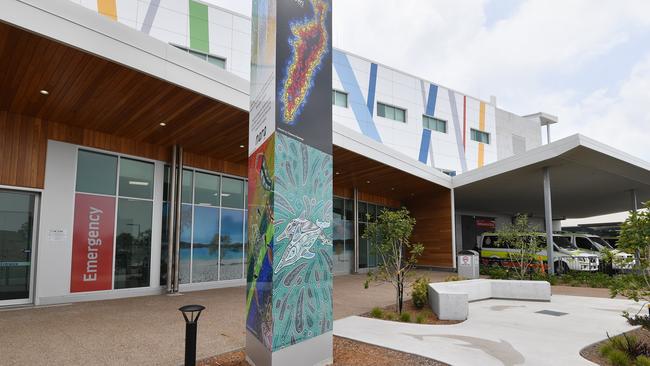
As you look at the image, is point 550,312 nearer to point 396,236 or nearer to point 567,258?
point 396,236

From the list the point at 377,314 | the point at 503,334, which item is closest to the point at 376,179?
the point at 377,314

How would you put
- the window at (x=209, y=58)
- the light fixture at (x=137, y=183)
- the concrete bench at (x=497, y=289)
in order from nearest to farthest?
the concrete bench at (x=497, y=289)
the light fixture at (x=137, y=183)
the window at (x=209, y=58)

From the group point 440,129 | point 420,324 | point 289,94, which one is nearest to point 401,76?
point 440,129

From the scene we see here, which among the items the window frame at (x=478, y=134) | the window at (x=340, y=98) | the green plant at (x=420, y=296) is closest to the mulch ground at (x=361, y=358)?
the green plant at (x=420, y=296)

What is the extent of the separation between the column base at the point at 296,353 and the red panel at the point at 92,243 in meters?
6.44

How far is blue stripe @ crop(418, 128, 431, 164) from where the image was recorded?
27375 mm

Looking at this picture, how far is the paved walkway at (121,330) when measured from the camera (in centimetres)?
518

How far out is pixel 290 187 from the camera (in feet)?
15.0

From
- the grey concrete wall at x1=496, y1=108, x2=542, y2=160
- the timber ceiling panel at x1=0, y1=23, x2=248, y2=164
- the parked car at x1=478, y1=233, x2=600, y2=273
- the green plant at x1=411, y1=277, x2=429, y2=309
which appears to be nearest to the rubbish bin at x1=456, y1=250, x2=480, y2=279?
the parked car at x1=478, y1=233, x2=600, y2=273

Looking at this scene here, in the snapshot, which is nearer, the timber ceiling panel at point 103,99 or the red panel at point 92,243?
the timber ceiling panel at point 103,99

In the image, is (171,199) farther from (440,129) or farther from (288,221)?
(440,129)

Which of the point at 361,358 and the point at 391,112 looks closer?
Answer: the point at 361,358

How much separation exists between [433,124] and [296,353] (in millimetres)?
25865

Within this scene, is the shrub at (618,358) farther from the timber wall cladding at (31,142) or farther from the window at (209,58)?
the window at (209,58)
